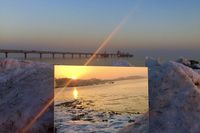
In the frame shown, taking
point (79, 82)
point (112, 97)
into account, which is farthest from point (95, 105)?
point (79, 82)

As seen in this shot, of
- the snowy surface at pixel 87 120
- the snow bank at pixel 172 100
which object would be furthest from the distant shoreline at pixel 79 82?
the snow bank at pixel 172 100

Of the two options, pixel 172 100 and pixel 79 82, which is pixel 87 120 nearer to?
pixel 172 100

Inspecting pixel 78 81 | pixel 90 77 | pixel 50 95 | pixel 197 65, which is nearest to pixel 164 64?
pixel 197 65

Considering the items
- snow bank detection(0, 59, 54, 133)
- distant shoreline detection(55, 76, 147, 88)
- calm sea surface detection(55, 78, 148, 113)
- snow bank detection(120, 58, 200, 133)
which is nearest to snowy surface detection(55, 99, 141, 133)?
calm sea surface detection(55, 78, 148, 113)

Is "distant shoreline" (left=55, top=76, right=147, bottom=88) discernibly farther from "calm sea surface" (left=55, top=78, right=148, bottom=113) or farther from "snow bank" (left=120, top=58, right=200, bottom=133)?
"snow bank" (left=120, top=58, right=200, bottom=133)

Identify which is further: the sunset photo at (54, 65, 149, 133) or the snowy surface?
the sunset photo at (54, 65, 149, 133)

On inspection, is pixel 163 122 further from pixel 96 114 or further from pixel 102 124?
pixel 96 114
